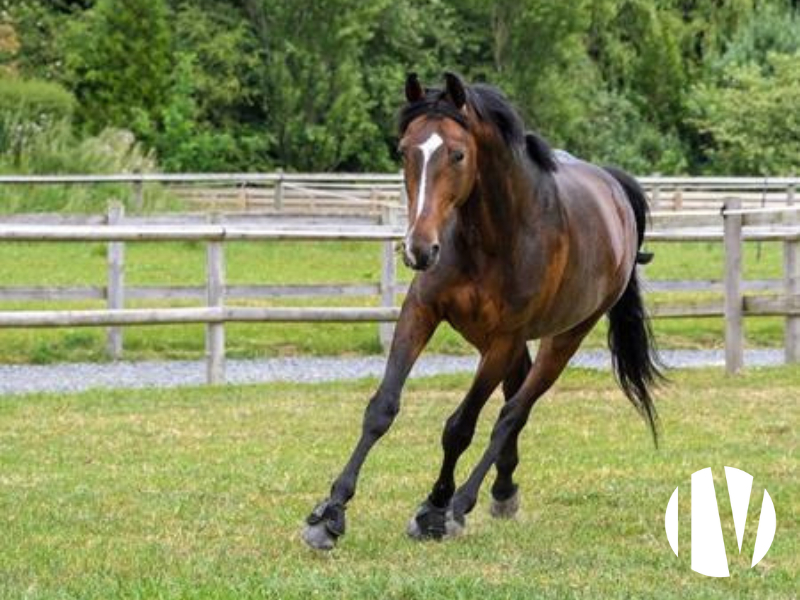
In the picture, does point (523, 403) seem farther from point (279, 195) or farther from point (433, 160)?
point (279, 195)

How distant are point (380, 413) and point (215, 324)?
7.40 m

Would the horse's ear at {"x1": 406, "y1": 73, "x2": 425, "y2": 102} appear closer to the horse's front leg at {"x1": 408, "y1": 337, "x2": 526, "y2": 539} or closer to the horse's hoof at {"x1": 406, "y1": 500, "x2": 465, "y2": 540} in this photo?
the horse's front leg at {"x1": 408, "y1": 337, "x2": 526, "y2": 539}

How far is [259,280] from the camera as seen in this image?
2455 centimetres

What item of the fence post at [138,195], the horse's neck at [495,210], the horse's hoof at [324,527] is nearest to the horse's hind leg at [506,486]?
the horse's neck at [495,210]

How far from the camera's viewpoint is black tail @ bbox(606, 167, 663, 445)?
10648mm

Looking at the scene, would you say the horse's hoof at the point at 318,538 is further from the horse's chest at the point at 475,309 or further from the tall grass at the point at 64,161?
the tall grass at the point at 64,161

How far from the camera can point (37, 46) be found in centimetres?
4525

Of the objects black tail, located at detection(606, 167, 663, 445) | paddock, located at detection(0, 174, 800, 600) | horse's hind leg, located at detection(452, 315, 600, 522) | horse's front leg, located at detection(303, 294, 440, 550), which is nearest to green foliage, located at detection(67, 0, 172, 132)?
paddock, located at detection(0, 174, 800, 600)

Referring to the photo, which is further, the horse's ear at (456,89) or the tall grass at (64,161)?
the tall grass at (64,161)

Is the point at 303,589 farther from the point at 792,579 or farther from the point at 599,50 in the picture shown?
the point at 599,50

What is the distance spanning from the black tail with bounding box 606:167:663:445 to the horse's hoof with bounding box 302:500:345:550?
10.2ft

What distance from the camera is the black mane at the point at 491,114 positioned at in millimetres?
8023

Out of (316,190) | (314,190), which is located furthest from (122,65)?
(314,190)

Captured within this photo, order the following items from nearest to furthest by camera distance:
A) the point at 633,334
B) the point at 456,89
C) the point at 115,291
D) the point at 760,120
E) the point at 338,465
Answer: the point at 456,89 < the point at 633,334 < the point at 338,465 < the point at 115,291 < the point at 760,120
